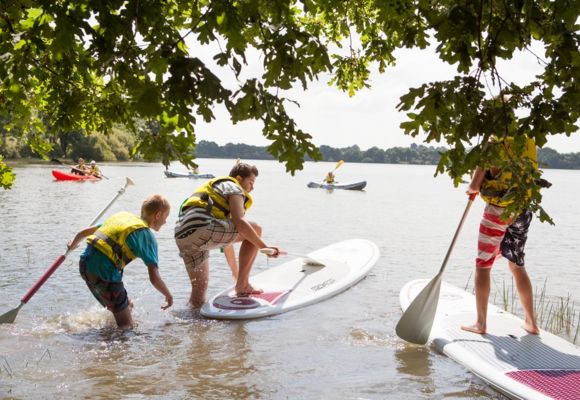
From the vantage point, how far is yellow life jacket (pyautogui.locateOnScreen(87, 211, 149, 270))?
5414 mm

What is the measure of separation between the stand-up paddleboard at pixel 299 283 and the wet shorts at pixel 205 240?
20.6 inches

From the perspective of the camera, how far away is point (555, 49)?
2682 millimetres

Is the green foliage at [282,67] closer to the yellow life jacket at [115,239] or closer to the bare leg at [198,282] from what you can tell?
the yellow life jacket at [115,239]

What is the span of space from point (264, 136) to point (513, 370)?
3033mm

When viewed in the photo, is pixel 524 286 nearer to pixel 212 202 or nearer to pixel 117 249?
pixel 212 202

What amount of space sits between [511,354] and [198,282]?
3299mm

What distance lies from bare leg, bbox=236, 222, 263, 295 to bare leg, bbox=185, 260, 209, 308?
362 mm

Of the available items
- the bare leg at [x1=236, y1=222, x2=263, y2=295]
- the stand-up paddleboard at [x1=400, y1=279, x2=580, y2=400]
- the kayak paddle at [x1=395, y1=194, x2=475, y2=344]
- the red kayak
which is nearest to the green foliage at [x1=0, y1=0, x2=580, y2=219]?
the stand-up paddleboard at [x1=400, y1=279, x2=580, y2=400]

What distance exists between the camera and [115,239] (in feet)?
17.8

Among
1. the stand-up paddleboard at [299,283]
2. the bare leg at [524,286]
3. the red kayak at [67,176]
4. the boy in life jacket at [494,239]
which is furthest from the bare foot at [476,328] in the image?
the red kayak at [67,176]

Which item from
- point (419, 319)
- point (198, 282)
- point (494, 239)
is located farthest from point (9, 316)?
point (494, 239)

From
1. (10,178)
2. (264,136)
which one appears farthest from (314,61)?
(10,178)

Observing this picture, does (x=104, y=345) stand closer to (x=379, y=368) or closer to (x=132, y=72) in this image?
(x=379, y=368)

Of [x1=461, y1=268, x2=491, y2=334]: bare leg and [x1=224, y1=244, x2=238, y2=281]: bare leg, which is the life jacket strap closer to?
[x1=224, y1=244, x2=238, y2=281]: bare leg
